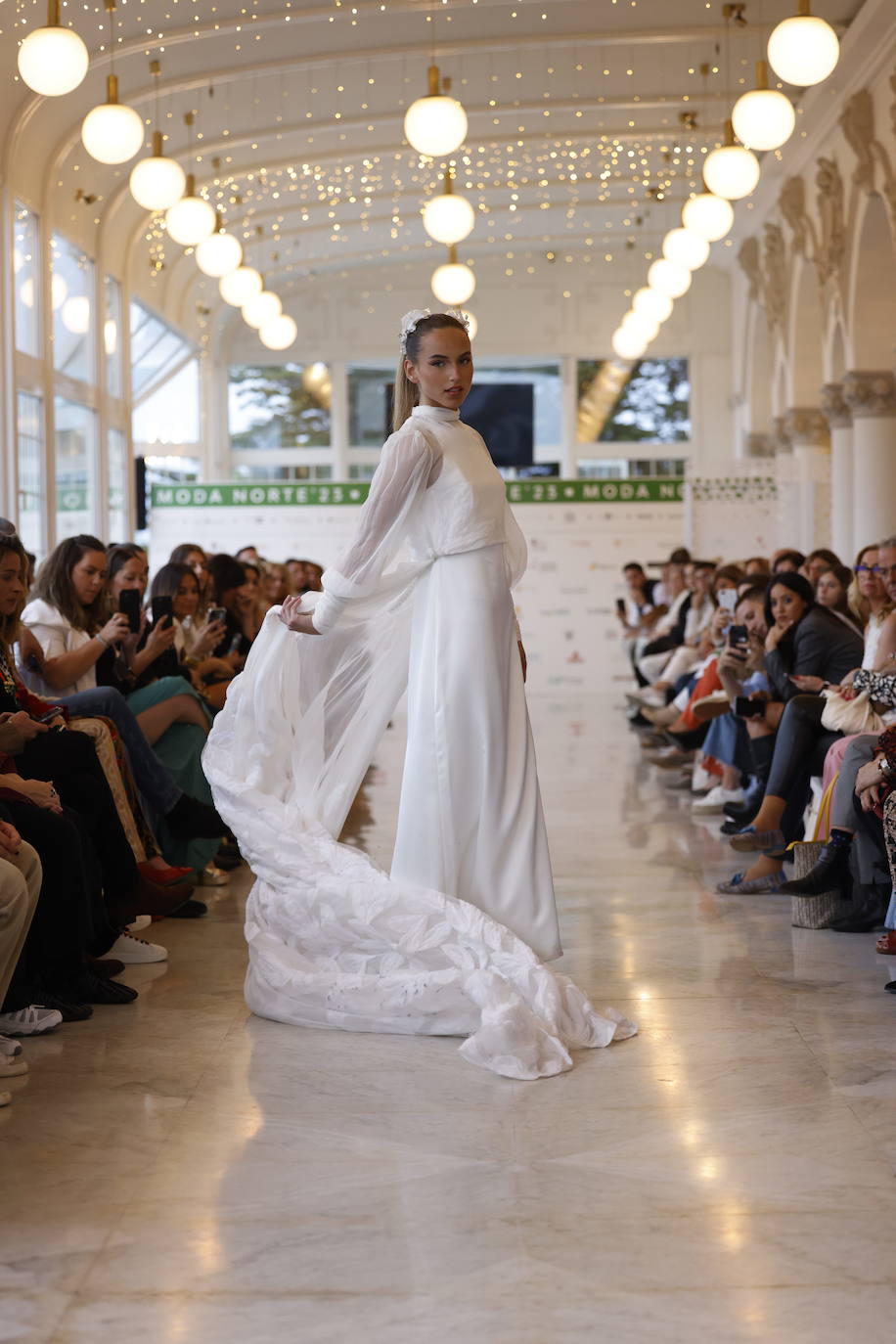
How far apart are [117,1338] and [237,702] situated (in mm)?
2299

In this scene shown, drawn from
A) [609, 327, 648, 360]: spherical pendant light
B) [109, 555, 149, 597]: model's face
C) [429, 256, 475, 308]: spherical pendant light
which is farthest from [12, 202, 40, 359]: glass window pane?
[109, 555, 149, 597]: model's face

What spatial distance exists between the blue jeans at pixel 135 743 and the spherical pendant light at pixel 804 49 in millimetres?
3603

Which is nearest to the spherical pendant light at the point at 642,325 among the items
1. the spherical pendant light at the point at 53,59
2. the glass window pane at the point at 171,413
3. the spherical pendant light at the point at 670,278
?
the spherical pendant light at the point at 670,278

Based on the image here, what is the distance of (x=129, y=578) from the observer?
20.2 ft

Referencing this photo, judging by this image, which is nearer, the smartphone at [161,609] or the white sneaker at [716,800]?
the smartphone at [161,609]

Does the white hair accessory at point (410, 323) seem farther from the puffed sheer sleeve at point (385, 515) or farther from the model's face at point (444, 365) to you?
the puffed sheer sleeve at point (385, 515)

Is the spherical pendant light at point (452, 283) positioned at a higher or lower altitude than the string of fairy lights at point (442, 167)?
lower

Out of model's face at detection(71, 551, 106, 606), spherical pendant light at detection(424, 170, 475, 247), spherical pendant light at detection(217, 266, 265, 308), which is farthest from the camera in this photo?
spherical pendant light at detection(217, 266, 265, 308)

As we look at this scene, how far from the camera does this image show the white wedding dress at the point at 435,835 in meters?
3.71

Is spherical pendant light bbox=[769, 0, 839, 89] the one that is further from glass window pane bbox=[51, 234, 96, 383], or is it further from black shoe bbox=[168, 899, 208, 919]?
glass window pane bbox=[51, 234, 96, 383]

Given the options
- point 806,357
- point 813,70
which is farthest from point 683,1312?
point 806,357

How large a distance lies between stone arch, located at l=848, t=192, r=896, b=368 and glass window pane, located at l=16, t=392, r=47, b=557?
20.7 feet

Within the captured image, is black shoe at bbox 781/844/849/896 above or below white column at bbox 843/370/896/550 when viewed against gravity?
below

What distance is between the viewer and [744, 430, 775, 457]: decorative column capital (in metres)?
17.9
